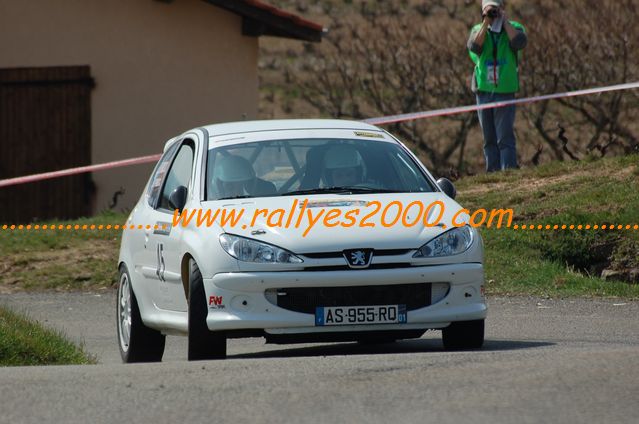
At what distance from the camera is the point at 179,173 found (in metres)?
10.7

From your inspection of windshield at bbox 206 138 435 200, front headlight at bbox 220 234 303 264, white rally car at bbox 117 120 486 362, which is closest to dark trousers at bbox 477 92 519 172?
windshield at bbox 206 138 435 200

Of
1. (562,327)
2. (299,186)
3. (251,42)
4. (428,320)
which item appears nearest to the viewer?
(428,320)

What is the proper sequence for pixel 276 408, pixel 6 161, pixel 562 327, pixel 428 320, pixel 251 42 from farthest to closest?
1. pixel 251 42
2. pixel 6 161
3. pixel 562 327
4. pixel 428 320
5. pixel 276 408

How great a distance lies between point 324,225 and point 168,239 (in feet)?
4.03

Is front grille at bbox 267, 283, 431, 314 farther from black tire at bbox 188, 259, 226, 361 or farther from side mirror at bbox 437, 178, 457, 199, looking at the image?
side mirror at bbox 437, 178, 457, 199

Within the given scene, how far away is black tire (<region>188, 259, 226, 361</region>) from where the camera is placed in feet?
30.1

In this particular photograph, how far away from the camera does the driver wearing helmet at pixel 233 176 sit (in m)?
10.0

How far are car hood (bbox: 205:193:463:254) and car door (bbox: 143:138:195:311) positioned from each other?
1.33 ft

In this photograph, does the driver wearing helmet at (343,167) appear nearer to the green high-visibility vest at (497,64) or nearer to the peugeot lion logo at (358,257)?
the peugeot lion logo at (358,257)

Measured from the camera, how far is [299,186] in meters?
10.1

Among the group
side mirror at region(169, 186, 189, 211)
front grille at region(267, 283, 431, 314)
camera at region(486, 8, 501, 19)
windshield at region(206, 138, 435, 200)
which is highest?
camera at region(486, 8, 501, 19)

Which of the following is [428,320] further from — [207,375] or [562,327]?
[562,327]

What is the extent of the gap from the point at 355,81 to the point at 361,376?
1729 centimetres

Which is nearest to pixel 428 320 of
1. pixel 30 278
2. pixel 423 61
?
pixel 30 278
